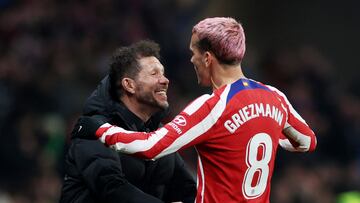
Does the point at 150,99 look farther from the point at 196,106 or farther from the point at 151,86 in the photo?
the point at 196,106

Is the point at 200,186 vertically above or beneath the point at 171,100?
above

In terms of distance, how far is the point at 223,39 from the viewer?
4.75m

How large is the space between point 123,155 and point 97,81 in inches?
203

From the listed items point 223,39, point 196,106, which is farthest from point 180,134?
point 223,39

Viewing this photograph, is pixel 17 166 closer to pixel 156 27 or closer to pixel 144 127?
pixel 156 27

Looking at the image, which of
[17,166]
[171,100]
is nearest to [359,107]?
[171,100]

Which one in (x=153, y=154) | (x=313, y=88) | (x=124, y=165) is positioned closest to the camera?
(x=153, y=154)

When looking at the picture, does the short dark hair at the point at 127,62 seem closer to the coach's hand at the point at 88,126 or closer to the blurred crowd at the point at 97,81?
the coach's hand at the point at 88,126

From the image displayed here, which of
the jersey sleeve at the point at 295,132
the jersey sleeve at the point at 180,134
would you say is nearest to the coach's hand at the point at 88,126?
the jersey sleeve at the point at 180,134

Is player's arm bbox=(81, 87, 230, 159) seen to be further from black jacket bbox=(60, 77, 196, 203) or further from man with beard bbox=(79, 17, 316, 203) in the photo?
black jacket bbox=(60, 77, 196, 203)

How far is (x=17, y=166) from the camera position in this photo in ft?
31.1

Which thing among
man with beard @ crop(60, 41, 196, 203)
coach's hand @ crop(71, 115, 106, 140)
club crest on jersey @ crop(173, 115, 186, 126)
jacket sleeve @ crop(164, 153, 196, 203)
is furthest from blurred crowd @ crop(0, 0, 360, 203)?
club crest on jersey @ crop(173, 115, 186, 126)

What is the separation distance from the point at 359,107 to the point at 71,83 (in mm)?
3338

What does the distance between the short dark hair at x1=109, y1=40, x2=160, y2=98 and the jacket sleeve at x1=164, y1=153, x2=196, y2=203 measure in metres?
0.55
